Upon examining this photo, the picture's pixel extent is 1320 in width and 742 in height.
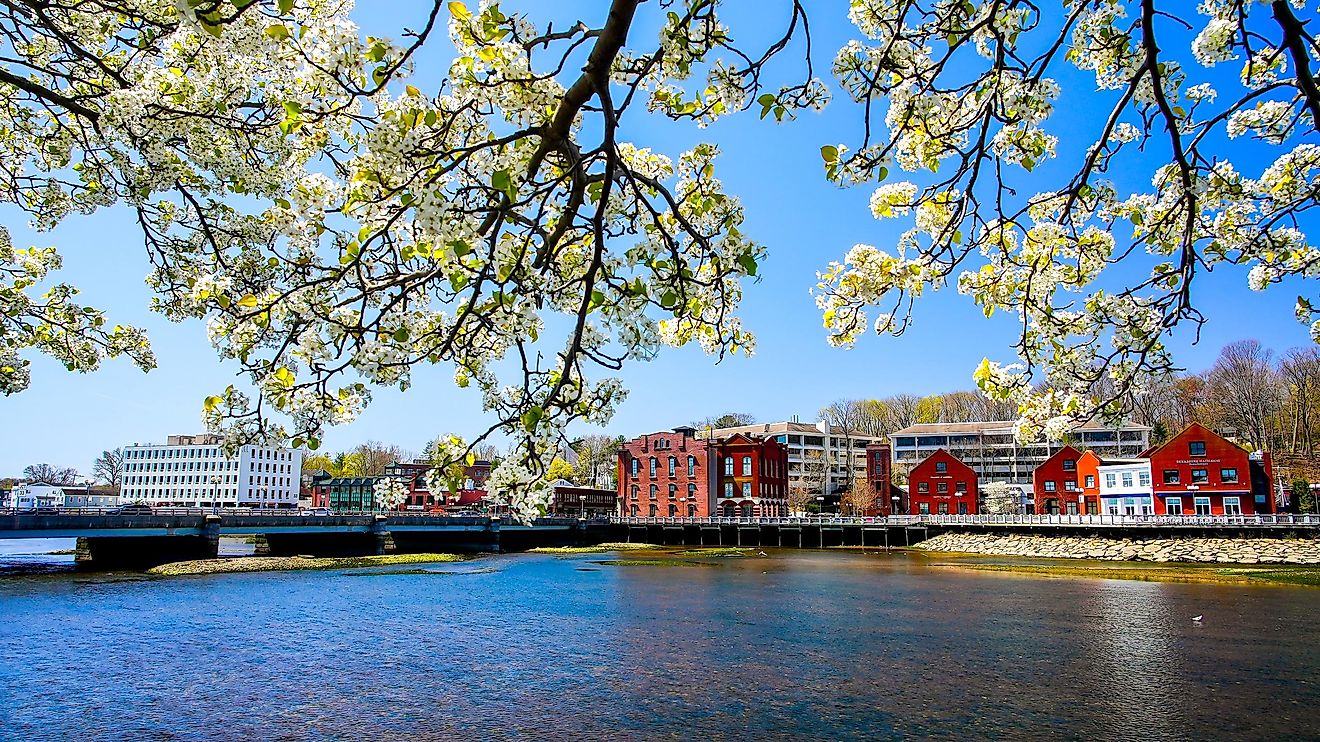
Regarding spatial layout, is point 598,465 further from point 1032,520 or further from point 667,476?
point 1032,520

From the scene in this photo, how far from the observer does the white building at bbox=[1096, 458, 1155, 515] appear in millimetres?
62188

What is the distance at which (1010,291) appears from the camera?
648 centimetres

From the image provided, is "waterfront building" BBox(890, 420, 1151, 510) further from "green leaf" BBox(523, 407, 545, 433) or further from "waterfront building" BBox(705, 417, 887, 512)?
"green leaf" BBox(523, 407, 545, 433)

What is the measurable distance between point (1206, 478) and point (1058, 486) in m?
12.9

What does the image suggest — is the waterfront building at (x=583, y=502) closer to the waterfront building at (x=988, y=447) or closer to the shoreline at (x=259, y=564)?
the shoreline at (x=259, y=564)

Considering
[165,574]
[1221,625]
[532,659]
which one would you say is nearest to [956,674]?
[532,659]

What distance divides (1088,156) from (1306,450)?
88.9 meters

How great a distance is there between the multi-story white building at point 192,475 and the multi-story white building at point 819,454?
8410 centimetres

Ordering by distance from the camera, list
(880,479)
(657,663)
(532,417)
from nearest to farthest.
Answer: (532,417) → (657,663) → (880,479)

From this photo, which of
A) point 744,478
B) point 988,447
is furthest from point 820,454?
point 744,478

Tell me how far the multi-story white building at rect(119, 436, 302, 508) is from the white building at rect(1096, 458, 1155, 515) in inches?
4754

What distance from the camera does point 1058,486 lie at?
70500 millimetres

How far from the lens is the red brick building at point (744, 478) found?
80250 mm

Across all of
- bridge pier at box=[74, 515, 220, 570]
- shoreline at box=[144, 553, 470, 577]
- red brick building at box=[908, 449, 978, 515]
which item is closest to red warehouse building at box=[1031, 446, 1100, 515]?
red brick building at box=[908, 449, 978, 515]
